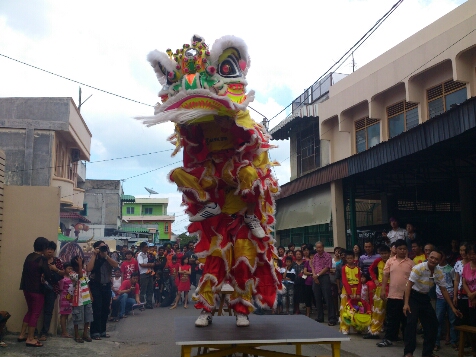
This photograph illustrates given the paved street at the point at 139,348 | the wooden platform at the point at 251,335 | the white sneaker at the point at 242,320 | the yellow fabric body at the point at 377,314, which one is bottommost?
the paved street at the point at 139,348

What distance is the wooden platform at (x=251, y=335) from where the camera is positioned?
3.50 meters

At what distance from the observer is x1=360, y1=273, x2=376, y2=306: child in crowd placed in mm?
7402

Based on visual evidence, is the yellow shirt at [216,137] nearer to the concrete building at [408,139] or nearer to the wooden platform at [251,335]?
the wooden platform at [251,335]

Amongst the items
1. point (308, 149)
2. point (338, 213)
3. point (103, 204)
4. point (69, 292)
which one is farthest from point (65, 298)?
point (103, 204)

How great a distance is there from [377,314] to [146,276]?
5.45 m

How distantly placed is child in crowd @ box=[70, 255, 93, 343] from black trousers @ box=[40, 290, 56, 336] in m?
0.27

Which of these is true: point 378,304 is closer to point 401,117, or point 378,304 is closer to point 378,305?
point 378,305

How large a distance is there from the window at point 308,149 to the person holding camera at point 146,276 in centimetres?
680

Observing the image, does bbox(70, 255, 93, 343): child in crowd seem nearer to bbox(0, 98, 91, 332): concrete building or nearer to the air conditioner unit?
bbox(0, 98, 91, 332): concrete building

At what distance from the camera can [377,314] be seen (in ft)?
23.5

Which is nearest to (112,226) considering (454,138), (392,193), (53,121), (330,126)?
(53,121)

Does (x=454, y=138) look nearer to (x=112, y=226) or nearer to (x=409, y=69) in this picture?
(x=409, y=69)

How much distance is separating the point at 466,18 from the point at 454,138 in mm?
4643

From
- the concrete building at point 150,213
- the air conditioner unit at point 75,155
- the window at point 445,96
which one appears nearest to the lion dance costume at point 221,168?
the window at point 445,96
